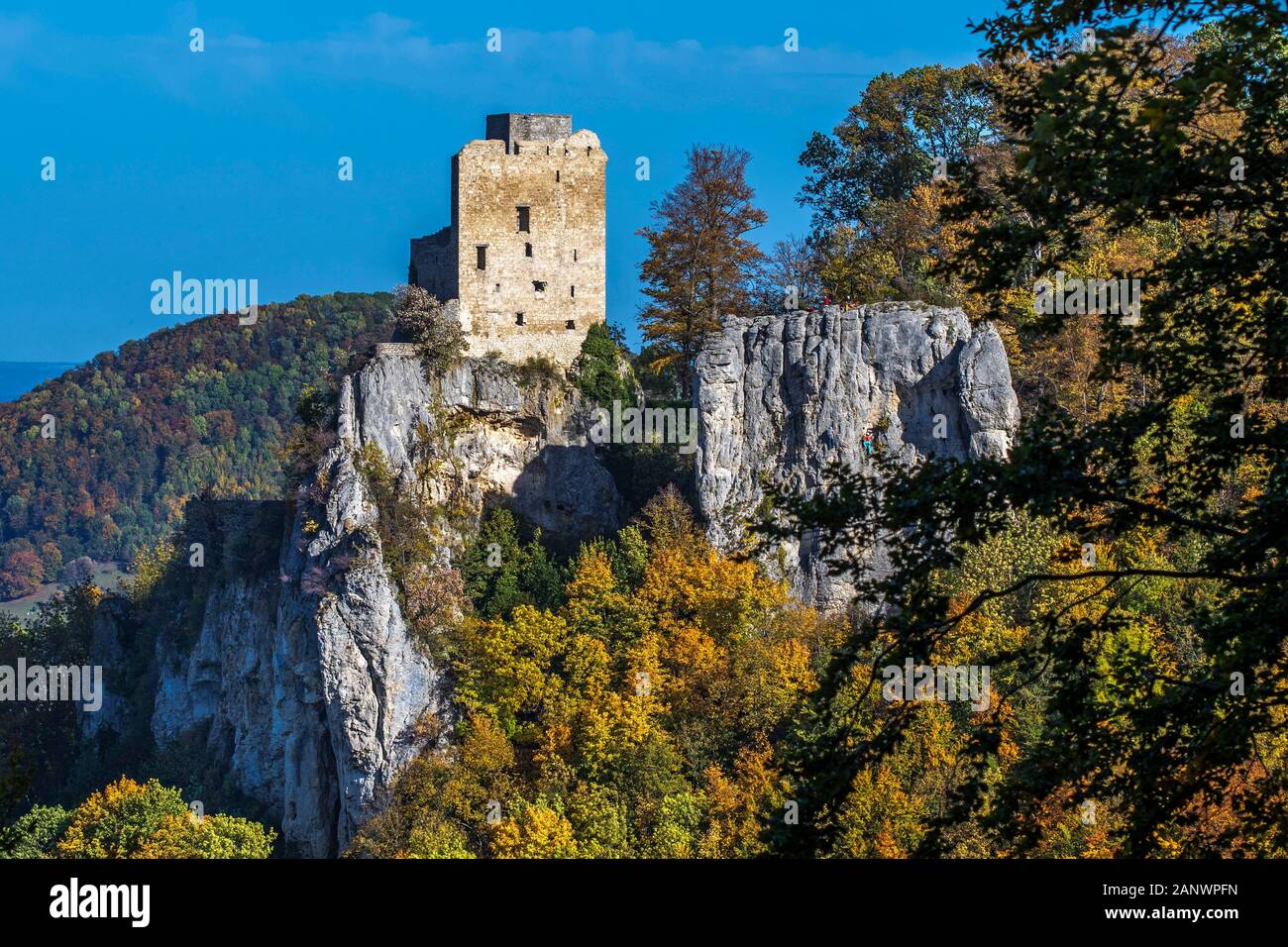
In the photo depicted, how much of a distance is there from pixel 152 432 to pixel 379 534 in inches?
3859

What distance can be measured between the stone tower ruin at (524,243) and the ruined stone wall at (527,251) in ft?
0.07

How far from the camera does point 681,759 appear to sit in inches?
1565

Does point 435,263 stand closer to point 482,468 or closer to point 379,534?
point 482,468

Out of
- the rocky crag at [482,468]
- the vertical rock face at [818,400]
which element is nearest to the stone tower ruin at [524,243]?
the rocky crag at [482,468]

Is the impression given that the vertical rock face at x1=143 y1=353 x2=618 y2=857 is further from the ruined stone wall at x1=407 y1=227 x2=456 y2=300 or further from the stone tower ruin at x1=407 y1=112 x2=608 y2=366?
the ruined stone wall at x1=407 y1=227 x2=456 y2=300

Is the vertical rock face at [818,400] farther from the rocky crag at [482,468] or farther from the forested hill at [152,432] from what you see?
the forested hill at [152,432]

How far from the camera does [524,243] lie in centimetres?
4500

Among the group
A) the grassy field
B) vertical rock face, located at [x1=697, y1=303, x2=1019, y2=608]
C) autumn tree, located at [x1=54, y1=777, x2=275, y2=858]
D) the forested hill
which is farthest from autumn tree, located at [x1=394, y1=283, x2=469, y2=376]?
the forested hill

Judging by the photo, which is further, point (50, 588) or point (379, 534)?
point (50, 588)

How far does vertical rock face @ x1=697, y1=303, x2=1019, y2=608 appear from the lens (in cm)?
4181

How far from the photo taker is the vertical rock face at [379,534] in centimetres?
4412

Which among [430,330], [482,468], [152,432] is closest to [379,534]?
[482,468]

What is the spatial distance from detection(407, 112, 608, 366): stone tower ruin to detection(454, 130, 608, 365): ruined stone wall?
0.07 ft
